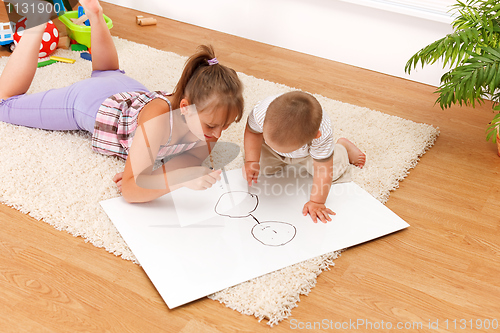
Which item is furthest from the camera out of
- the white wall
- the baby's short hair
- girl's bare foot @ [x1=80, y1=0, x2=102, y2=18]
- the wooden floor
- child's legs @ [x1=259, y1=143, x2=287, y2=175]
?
the white wall

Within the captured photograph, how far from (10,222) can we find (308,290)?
0.63m

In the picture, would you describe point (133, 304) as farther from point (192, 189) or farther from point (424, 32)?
point (424, 32)

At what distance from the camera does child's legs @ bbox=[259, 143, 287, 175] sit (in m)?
1.13

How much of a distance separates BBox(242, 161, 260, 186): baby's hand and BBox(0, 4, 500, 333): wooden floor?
Answer: 29 centimetres

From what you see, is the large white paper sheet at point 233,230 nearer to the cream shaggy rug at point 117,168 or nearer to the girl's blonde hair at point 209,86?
the cream shaggy rug at point 117,168

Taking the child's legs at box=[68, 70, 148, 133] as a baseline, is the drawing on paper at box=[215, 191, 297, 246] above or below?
below

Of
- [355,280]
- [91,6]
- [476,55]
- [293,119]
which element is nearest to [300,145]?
[293,119]

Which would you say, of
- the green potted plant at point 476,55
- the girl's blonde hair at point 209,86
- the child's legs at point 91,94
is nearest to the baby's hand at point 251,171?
the girl's blonde hair at point 209,86

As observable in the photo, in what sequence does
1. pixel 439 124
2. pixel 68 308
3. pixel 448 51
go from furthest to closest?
pixel 439 124
pixel 448 51
pixel 68 308

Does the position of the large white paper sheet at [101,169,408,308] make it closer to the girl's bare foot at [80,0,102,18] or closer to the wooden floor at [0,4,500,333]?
the wooden floor at [0,4,500,333]

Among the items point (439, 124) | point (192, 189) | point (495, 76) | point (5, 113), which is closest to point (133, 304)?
point (192, 189)

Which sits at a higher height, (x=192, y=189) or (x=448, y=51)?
(x=448, y=51)

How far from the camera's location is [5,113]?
1.28 meters

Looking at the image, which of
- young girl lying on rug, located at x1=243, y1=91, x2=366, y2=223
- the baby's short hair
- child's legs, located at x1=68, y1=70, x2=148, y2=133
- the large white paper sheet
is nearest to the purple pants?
child's legs, located at x1=68, y1=70, x2=148, y2=133
